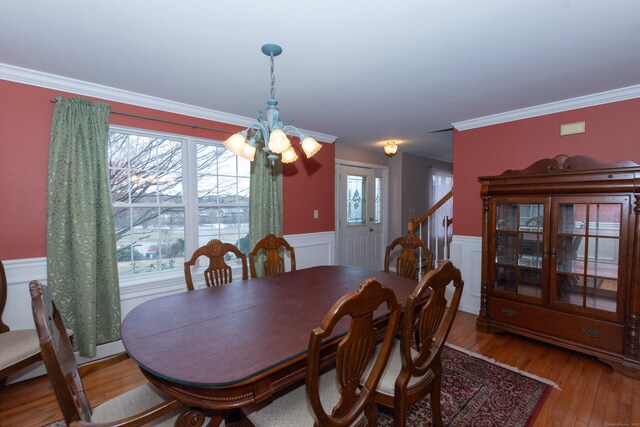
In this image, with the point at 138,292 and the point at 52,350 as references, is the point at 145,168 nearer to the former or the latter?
the point at 138,292

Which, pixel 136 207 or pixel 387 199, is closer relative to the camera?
pixel 136 207

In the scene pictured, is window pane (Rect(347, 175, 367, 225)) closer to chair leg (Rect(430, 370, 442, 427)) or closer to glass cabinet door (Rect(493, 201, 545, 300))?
glass cabinet door (Rect(493, 201, 545, 300))

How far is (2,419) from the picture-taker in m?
1.81

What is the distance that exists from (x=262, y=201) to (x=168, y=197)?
3.13 ft

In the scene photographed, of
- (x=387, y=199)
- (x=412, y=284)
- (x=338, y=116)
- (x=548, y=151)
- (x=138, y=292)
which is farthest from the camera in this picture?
(x=387, y=199)

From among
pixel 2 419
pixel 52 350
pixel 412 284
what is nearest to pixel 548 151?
pixel 412 284

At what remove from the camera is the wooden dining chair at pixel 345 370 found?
0.95 m

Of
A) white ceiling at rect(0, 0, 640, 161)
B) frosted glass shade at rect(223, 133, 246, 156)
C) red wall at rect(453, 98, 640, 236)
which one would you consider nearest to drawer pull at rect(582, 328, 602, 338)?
red wall at rect(453, 98, 640, 236)

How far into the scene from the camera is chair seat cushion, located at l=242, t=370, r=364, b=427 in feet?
3.89

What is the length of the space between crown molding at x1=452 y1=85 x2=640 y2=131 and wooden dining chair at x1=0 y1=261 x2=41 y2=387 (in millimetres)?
4303

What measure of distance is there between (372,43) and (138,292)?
2793mm

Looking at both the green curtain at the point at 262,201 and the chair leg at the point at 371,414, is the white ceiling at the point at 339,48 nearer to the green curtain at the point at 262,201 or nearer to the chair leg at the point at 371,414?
the green curtain at the point at 262,201

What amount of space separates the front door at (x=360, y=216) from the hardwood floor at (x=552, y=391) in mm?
2536

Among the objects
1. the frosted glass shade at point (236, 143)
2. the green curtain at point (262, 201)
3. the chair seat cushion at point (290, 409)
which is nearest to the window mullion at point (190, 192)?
the green curtain at point (262, 201)
